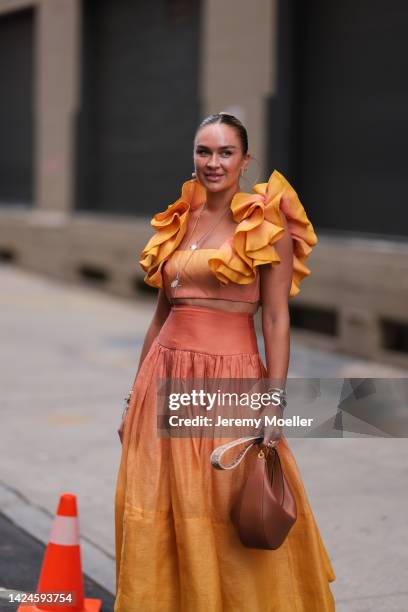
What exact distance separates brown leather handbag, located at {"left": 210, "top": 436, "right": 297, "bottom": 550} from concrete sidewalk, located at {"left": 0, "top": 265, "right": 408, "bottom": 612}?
4.14 feet

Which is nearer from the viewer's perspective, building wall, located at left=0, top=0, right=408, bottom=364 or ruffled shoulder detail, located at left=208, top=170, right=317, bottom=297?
ruffled shoulder detail, located at left=208, top=170, right=317, bottom=297

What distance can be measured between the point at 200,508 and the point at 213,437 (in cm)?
25

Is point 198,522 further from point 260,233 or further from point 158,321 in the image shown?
point 260,233

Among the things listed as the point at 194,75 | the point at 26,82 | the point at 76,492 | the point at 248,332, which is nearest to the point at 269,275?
the point at 248,332

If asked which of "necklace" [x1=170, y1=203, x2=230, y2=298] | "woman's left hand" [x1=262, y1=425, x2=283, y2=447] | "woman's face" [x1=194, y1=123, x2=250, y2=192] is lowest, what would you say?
"woman's left hand" [x1=262, y1=425, x2=283, y2=447]

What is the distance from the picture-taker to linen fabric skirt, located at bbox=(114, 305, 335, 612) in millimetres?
4188

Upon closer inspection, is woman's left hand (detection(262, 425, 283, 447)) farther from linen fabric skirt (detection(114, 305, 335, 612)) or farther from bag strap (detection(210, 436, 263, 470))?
linen fabric skirt (detection(114, 305, 335, 612))

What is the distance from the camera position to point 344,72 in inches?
501

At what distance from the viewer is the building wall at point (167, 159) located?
1184 centimetres

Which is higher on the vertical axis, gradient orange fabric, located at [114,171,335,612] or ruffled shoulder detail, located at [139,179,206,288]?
ruffled shoulder detail, located at [139,179,206,288]

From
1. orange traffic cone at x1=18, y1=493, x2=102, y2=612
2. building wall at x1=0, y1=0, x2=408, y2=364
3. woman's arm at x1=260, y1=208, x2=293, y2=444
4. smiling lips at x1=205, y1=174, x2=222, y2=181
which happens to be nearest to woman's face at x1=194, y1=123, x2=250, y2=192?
smiling lips at x1=205, y1=174, x2=222, y2=181

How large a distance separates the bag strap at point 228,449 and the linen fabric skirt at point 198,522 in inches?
3.2

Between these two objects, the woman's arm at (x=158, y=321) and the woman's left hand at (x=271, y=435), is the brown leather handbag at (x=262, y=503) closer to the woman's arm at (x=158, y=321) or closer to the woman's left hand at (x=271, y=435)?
the woman's left hand at (x=271, y=435)

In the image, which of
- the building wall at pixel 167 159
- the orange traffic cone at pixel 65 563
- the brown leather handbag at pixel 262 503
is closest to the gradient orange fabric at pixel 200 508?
the brown leather handbag at pixel 262 503
